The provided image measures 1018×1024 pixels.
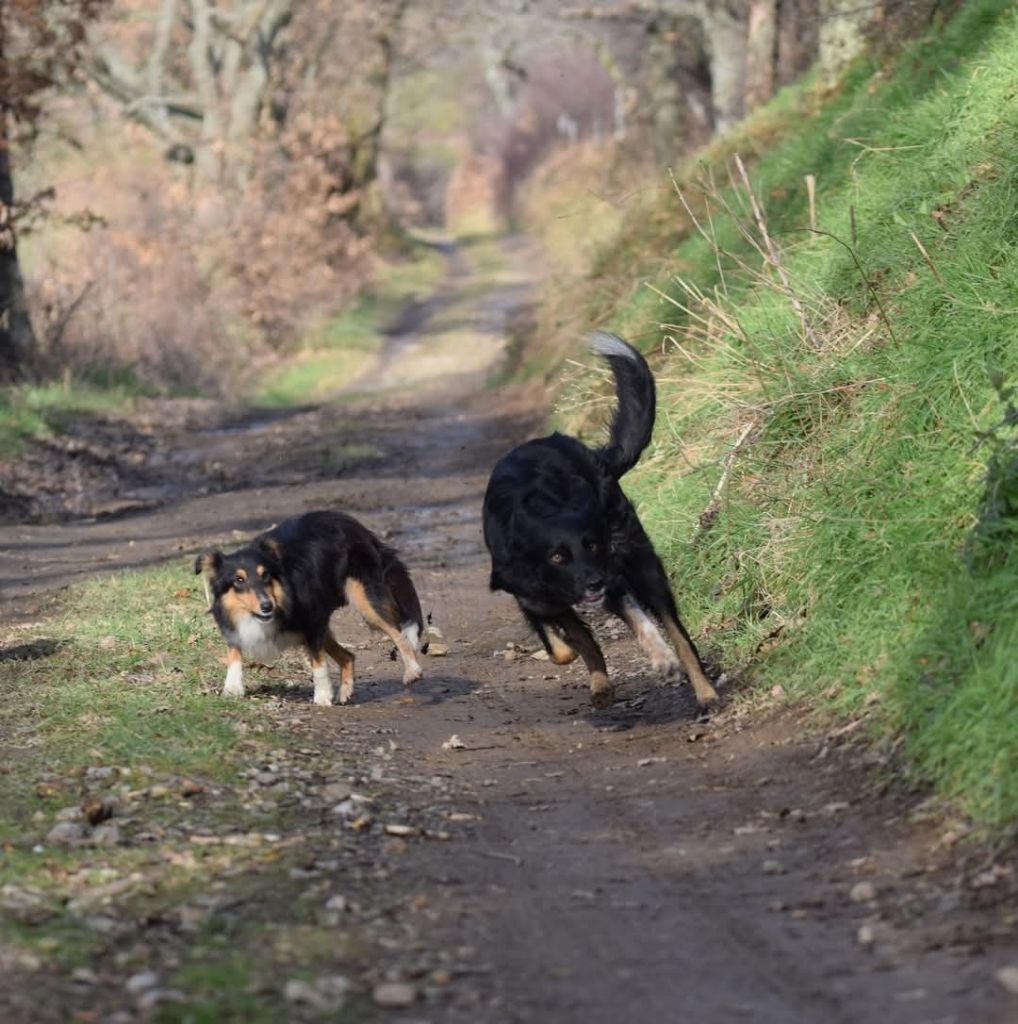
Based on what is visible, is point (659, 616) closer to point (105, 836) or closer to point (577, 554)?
point (577, 554)

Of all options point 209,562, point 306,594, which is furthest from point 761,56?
point 209,562

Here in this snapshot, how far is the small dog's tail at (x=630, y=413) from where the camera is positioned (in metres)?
→ 8.78

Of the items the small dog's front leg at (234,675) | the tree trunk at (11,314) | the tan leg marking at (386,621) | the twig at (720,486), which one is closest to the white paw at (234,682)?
the small dog's front leg at (234,675)

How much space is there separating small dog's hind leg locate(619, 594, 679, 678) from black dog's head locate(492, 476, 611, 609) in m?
0.24

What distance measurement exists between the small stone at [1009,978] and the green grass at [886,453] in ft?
3.13

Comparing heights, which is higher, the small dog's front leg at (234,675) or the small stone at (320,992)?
the small stone at (320,992)

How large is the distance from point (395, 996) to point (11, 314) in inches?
799

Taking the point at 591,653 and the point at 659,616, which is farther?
the point at 591,653

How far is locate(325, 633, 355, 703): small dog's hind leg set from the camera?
8.98m

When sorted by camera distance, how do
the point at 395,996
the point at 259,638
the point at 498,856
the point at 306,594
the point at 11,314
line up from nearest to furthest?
the point at 395,996, the point at 498,856, the point at 259,638, the point at 306,594, the point at 11,314

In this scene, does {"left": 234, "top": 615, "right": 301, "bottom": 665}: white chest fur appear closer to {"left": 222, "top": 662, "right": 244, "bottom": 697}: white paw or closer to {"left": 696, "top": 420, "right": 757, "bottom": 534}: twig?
{"left": 222, "top": 662, "right": 244, "bottom": 697}: white paw

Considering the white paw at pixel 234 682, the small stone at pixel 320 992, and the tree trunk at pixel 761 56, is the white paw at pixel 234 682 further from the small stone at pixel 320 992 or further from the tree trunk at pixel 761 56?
the tree trunk at pixel 761 56

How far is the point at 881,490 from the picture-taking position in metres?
7.75

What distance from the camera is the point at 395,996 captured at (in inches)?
177
